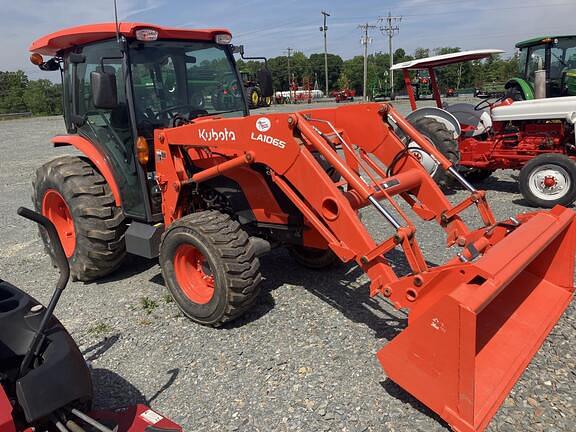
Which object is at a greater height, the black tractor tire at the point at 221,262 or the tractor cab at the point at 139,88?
the tractor cab at the point at 139,88

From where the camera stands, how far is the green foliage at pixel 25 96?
1964 inches

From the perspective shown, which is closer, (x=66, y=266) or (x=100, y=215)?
(x=66, y=266)

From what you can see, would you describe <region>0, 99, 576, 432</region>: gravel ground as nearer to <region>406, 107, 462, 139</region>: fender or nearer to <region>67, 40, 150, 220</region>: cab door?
<region>67, 40, 150, 220</region>: cab door

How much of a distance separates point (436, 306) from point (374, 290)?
2.02 ft

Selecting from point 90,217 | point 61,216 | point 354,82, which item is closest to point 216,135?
point 90,217

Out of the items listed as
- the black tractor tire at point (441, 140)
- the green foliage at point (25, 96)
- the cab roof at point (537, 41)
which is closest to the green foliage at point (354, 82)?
the green foliage at point (25, 96)

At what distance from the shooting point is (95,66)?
4473mm

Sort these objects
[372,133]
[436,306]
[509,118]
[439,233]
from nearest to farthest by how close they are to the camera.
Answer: [436,306]
[372,133]
[439,233]
[509,118]

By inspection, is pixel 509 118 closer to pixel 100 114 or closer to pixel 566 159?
pixel 566 159

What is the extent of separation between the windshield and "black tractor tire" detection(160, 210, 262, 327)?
114 centimetres

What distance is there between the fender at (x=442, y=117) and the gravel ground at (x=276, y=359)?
3543 mm

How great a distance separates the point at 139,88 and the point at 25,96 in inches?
2202

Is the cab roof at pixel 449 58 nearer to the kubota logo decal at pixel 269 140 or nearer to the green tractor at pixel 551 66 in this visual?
the green tractor at pixel 551 66

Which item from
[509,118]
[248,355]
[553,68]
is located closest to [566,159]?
[509,118]
